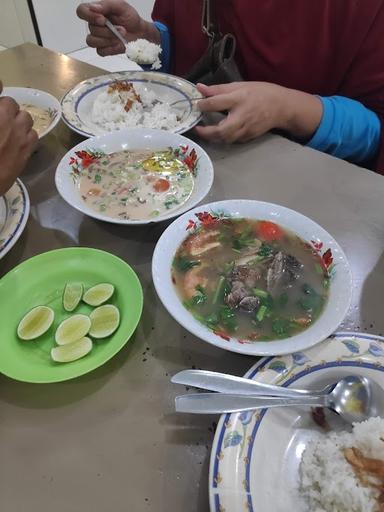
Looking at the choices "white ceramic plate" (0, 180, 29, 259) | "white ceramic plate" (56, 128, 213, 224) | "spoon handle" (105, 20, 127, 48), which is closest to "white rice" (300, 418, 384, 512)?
"white ceramic plate" (56, 128, 213, 224)

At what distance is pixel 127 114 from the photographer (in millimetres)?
1644

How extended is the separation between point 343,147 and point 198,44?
0.83m

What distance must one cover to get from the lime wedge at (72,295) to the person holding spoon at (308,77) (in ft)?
2.55

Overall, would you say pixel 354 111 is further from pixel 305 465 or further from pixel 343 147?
pixel 305 465

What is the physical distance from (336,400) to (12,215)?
92cm

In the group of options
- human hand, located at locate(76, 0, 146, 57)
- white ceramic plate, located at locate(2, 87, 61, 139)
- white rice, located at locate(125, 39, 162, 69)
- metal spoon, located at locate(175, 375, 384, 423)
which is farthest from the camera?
human hand, located at locate(76, 0, 146, 57)

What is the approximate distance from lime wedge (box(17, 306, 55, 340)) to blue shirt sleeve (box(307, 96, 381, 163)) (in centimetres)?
112

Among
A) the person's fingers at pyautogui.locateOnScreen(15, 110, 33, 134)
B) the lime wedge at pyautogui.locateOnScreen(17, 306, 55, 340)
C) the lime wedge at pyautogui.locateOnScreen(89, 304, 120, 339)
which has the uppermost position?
the person's fingers at pyautogui.locateOnScreen(15, 110, 33, 134)

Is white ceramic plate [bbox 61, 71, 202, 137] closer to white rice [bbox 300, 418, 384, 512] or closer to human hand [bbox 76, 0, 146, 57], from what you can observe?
human hand [bbox 76, 0, 146, 57]

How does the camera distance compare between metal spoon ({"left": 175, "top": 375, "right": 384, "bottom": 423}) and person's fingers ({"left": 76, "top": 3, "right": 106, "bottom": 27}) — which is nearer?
metal spoon ({"left": 175, "top": 375, "right": 384, "bottom": 423})

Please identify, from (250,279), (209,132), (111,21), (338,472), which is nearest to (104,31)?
(111,21)

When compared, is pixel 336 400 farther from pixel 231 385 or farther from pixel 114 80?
pixel 114 80

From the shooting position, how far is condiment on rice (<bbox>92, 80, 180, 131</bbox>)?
1615 mm

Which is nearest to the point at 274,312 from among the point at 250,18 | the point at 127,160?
the point at 127,160
